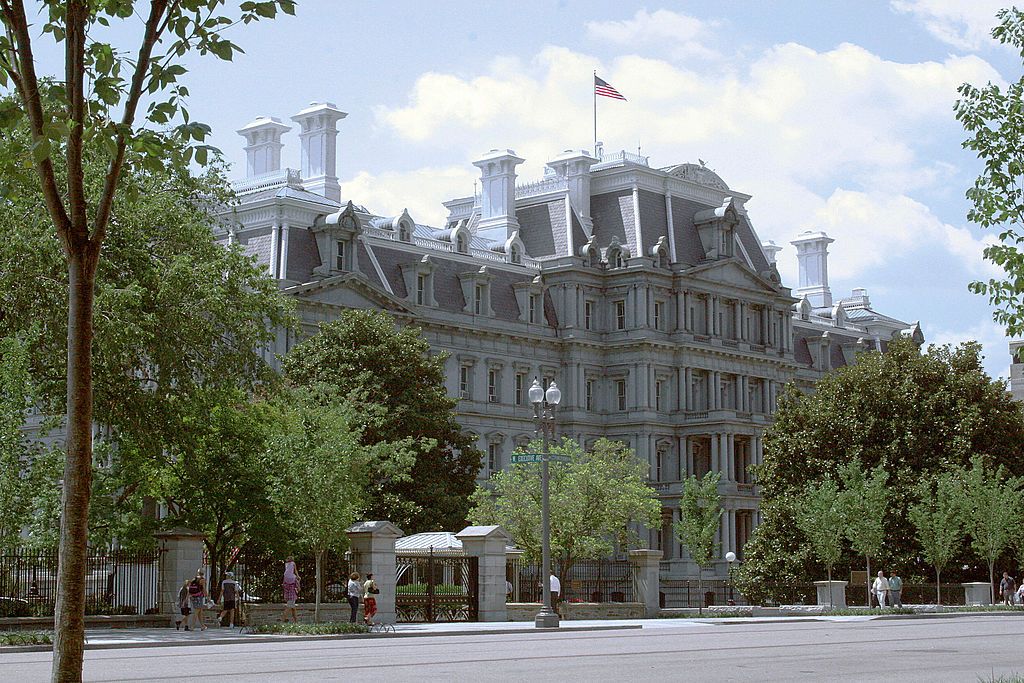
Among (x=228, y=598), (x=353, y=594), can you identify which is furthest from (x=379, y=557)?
(x=228, y=598)

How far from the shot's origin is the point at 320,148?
8419 centimetres

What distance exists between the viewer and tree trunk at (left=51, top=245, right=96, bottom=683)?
10414 millimetres

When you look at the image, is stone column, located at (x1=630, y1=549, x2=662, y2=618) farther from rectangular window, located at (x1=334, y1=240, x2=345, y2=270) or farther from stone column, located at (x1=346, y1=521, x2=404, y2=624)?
rectangular window, located at (x1=334, y1=240, x2=345, y2=270)

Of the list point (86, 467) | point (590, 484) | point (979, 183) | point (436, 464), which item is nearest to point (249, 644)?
point (979, 183)

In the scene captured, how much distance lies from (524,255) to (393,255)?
12.8 m

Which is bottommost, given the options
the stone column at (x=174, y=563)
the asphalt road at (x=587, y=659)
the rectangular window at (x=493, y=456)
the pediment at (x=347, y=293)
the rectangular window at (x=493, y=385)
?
the asphalt road at (x=587, y=659)

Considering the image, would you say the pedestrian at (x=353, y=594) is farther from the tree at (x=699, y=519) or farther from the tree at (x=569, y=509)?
the tree at (x=699, y=519)

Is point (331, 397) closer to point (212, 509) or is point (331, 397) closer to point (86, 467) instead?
point (212, 509)

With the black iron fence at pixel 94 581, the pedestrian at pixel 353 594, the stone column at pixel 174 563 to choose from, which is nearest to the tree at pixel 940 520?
the pedestrian at pixel 353 594

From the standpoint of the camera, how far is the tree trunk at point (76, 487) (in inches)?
410

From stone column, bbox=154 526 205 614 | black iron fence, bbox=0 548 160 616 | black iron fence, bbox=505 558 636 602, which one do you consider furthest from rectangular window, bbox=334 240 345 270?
black iron fence, bbox=0 548 160 616

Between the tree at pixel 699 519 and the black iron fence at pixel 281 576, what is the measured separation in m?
28.4

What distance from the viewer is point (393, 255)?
265ft

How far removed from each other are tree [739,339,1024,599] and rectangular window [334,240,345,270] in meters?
25.4
